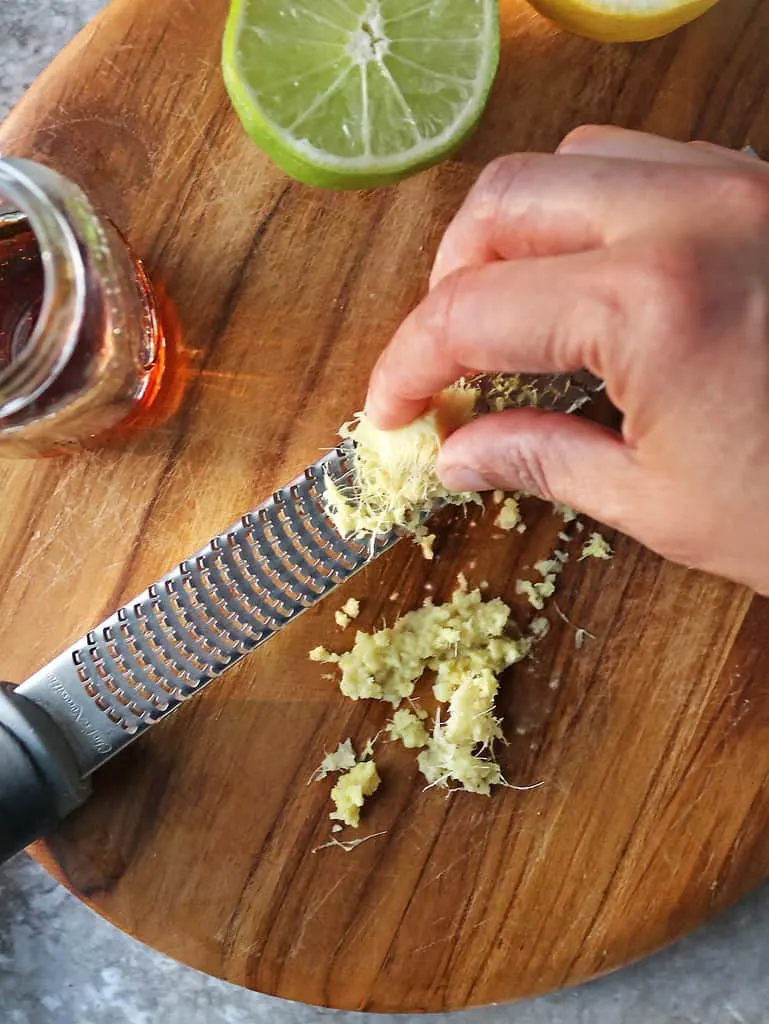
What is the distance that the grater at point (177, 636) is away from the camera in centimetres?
100

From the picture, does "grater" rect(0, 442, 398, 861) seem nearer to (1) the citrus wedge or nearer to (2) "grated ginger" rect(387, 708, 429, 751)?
(2) "grated ginger" rect(387, 708, 429, 751)

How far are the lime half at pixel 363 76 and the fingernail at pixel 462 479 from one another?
310mm

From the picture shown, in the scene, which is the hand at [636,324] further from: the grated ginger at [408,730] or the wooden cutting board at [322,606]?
the grated ginger at [408,730]

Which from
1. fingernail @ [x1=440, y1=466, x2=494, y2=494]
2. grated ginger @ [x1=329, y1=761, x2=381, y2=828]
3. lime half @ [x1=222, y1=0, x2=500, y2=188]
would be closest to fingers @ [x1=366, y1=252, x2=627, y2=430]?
fingernail @ [x1=440, y1=466, x2=494, y2=494]

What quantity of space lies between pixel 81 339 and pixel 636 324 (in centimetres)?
54

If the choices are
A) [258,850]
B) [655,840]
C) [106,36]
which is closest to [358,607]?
Answer: [258,850]

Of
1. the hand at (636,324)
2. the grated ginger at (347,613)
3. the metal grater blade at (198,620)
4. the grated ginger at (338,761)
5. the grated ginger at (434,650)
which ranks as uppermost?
the hand at (636,324)

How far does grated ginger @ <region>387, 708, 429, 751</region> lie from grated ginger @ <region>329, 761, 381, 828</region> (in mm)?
43

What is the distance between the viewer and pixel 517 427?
0.90 meters

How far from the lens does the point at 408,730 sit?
1059 millimetres

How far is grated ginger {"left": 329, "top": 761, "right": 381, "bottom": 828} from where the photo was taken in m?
1.04

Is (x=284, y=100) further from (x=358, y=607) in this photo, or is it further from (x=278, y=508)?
(x=358, y=607)

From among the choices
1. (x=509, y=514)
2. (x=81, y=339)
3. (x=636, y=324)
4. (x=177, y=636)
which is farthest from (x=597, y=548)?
(x=81, y=339)

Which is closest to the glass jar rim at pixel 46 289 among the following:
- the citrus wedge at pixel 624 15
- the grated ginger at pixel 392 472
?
the grated ginger at pixel 392 472
